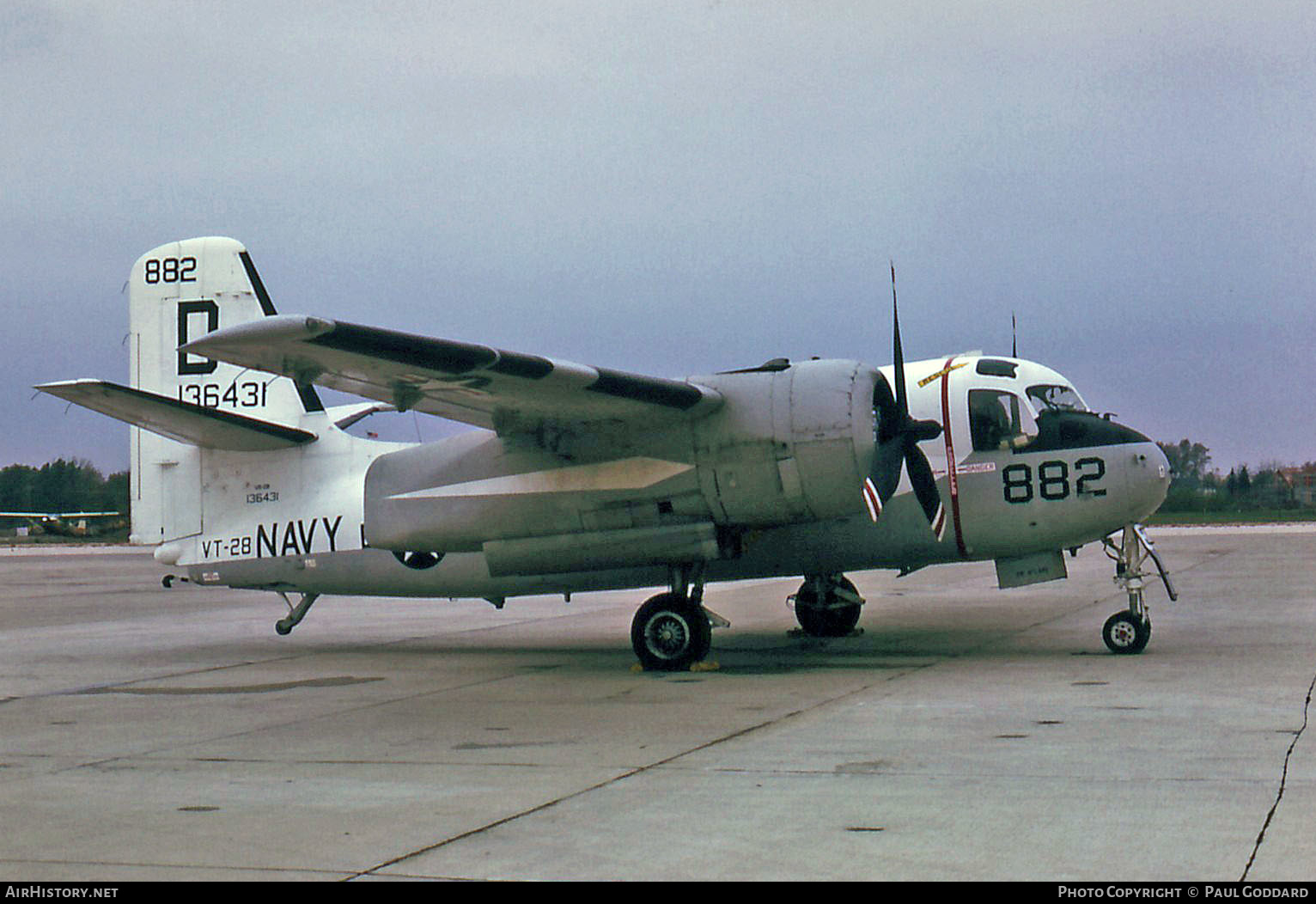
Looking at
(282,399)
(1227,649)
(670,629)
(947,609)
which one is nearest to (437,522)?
(670,629)

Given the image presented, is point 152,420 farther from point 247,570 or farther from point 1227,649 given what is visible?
point 1227,649

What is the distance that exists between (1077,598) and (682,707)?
14775 mm

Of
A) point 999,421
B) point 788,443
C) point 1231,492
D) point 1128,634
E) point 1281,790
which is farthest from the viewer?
point 1231,492

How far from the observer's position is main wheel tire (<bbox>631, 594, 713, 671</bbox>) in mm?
14422

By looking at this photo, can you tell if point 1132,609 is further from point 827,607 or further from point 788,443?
point 788,443

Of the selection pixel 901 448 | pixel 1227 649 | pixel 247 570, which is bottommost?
pixel 1227 649

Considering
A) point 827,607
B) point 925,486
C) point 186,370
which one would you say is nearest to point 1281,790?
point 925,486

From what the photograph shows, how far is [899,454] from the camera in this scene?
1454 cm

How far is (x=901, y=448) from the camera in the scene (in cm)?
1466

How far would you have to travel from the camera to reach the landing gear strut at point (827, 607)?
59.0 ft

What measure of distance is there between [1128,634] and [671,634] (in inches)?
193

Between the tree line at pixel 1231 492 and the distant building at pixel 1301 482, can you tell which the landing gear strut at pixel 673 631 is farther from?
the distant building at pixel 1301 482

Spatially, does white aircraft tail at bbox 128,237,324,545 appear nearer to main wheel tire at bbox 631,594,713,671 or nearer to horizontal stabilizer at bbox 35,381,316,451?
horizontal stabilizer at bbox 35,381,316,451

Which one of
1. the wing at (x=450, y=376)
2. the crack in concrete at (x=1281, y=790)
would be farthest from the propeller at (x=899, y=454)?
the crack in concrete at (x=1281, y=790)
